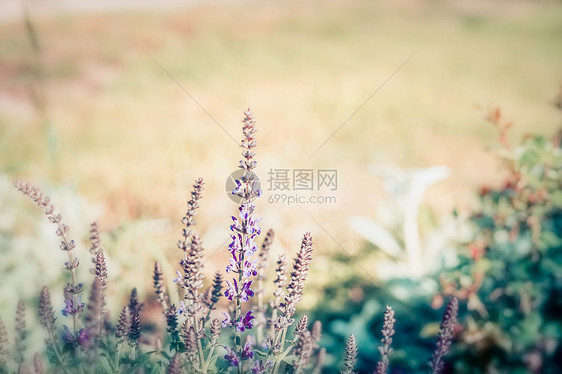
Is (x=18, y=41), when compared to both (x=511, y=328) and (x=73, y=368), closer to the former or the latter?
(x=73, y=368)

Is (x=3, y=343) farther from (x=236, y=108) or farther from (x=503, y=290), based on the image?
(x=236, y=108)

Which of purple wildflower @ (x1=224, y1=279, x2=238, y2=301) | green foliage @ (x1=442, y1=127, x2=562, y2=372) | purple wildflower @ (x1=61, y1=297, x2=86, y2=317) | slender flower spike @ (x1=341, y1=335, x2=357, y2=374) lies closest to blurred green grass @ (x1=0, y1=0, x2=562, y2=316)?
green foliage @ (x1=442, y1=127, x2=562, y2=372)

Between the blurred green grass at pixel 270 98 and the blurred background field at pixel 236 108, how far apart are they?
0.08 ft

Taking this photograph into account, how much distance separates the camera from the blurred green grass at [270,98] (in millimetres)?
3291

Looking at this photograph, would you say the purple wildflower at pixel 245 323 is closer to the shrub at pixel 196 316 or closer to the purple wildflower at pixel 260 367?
the shrub at pixel 196 316

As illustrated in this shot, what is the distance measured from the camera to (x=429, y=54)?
663cm

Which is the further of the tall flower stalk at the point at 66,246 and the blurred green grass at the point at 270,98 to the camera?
the blurred green grass at the point at 270,98

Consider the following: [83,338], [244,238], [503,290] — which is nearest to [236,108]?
[503,290]

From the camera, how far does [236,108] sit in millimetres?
4602

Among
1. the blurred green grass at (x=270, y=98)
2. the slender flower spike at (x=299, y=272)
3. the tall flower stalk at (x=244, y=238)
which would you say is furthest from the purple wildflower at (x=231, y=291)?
the blurred green grass at (x=270, y=98)

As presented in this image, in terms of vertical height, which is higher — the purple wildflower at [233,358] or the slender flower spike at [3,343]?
the slender flower spike at [3,343]

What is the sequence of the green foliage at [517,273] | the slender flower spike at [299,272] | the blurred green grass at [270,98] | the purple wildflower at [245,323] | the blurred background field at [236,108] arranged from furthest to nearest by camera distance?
the blurred green grass at [270,98] → the blurred background field at [236,108] → the green foliage at [517,273] → the purple wildflower at [245,323] → the slender flower spike at [299,272]

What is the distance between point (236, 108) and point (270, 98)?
0.53m

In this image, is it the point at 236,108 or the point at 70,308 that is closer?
the point at 70,308
